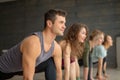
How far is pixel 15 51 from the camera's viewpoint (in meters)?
2.14

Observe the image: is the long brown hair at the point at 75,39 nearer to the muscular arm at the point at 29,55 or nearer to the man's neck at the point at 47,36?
the man's neck at the point at 47,36

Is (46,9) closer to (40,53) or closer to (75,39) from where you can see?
A: (75,39)

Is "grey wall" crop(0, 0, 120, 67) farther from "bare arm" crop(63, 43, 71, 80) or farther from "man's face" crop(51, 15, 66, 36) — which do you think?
"man's face" crop(51, 15, 66, 36)

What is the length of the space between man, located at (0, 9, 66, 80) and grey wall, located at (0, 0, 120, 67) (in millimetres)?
4599

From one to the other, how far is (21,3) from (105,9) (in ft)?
8.70

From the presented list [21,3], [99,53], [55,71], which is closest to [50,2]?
[21,3]

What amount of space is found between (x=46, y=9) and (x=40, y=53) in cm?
577

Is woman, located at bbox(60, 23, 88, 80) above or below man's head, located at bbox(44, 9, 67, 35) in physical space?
below

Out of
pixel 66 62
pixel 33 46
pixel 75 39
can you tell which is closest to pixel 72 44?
pixel 75 39

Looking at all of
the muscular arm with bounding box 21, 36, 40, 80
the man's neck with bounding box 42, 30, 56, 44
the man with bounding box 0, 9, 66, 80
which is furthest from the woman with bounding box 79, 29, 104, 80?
the muscular arm with bounding box 21, 36, 40, 80

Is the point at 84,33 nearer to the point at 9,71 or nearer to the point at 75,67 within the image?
the point at 75,67

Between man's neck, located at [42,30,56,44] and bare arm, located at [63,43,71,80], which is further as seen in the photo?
bare arm, located at [63,43,71,80]

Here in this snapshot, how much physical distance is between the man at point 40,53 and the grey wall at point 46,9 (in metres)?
4.60

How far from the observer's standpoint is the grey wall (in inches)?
266
